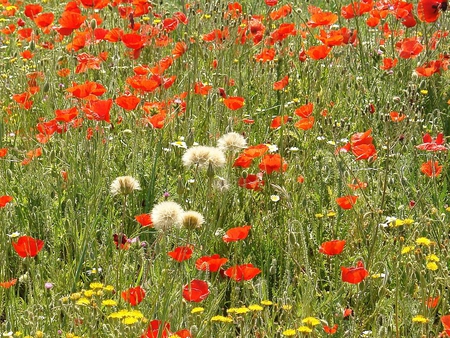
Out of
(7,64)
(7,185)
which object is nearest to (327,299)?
(7,185)

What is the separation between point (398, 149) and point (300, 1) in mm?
3249

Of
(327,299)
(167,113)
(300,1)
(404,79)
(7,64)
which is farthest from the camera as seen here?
(300,1)

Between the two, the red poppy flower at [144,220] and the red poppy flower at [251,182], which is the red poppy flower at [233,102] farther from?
the red poppy flower at [144,220]

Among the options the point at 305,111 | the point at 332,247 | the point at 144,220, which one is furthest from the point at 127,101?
the point at 332,247

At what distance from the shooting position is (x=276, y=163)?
9.67 feet

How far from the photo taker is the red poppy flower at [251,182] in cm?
295

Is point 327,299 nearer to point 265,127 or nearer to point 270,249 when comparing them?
point 270,249

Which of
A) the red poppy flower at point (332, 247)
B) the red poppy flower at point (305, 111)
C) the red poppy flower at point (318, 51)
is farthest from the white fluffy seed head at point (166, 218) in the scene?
the red poppy flower at point (318, 51)

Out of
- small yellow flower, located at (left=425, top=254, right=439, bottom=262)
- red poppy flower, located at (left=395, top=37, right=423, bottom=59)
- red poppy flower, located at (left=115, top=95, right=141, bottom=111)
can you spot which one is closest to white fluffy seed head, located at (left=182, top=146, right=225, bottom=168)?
small yellow flower, located at (left=425, top=254, right=439, bottom=262)

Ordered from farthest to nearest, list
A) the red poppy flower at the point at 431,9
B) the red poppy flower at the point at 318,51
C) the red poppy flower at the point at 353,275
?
the red poppy flower at the point at 318,51
the red poppy flower at the point at 431,9
the red poppy flower at the point at 353,275

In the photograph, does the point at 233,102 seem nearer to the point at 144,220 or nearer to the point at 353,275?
the point at 144,220

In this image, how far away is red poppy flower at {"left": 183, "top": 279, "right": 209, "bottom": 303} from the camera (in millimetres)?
2070

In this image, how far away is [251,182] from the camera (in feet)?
9.73

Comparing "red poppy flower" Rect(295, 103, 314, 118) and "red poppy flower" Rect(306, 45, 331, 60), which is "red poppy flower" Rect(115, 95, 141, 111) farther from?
"red poppy flower" Rect(306, 45, 331, 60)
